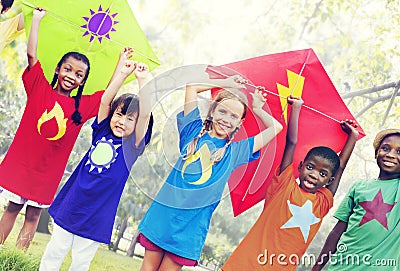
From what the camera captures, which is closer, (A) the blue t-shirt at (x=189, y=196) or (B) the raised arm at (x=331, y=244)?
(A) the blue t-shirt at (x=189, y=196)

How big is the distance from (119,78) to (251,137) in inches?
25.2

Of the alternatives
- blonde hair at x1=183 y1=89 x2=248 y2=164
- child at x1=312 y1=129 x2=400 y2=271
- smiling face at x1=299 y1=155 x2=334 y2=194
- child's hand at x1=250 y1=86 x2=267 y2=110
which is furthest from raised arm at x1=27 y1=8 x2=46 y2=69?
child at x1=312 y1=129 x2=400 y2=271

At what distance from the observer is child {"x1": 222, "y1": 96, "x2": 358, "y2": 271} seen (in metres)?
2.27

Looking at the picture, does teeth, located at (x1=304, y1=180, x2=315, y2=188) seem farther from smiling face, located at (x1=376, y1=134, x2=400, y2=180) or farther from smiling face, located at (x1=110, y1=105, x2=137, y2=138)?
smiling face, located at (x1=110, y1=105, x2=137, y2=138)

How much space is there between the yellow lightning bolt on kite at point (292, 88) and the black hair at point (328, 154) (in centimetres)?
19

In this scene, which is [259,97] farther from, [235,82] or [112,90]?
[112,90]

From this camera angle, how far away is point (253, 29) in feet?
8.72

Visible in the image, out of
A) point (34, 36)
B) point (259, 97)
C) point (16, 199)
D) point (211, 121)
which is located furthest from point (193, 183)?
point (34, 36)

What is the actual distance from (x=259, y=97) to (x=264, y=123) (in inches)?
4.7

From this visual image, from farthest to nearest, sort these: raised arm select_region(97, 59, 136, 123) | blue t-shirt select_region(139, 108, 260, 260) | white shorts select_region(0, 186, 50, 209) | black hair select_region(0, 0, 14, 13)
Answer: black hair select_region(0, 0, 14, 13), white shorts select_region(0, 186, 50, 209), raised arm select_region(97, 59, 136, 123), blue t-shirt select_region(139, 108, 260, 260)

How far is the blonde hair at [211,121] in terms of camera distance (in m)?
2.13

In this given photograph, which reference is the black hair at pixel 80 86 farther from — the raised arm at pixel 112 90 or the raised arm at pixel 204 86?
the raised arm at pixel 204 86

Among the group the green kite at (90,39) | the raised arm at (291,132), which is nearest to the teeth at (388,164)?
the raised arm at (291,132)

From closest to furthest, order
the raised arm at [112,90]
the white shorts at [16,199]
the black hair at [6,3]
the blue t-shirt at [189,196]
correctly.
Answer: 1. the blue t-shirt at [189,196]
2. the raised arm at [112,90]
3. the white shorts at [16,199]
4. the black hair at [6,3]
